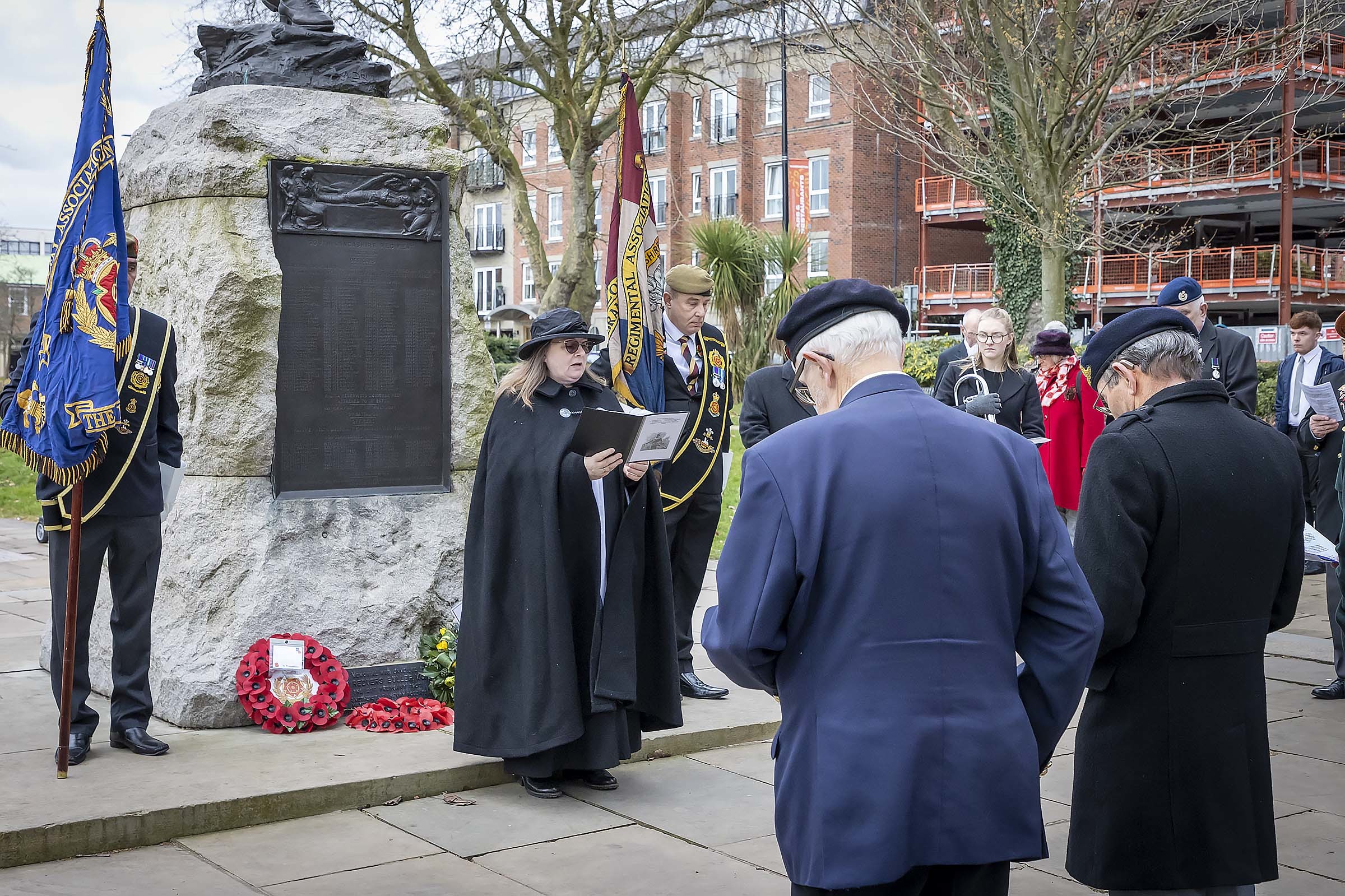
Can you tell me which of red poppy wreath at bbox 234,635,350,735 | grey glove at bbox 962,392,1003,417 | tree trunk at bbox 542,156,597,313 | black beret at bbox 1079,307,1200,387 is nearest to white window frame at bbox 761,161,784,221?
tree trunk at bbox 542,156,597,313

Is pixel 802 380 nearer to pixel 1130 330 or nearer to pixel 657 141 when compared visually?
pixel 1130 330

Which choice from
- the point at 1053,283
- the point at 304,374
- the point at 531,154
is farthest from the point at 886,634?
the point at 531,154

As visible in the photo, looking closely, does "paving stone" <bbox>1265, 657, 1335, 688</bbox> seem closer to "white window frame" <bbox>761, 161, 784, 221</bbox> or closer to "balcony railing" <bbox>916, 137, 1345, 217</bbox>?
"balcony railing" <bbox>916, 137, 1345, 217</bbox>

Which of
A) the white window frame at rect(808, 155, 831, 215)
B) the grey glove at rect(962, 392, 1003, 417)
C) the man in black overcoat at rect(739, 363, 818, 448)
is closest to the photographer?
the man in black overcoat at rect(739, 363, 818, 448)

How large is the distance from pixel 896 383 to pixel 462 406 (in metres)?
4.34

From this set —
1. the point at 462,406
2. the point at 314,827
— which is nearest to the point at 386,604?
the point at 462,406

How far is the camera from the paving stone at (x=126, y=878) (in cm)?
411

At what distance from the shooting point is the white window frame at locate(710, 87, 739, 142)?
46.3 m

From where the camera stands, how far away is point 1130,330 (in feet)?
10.7

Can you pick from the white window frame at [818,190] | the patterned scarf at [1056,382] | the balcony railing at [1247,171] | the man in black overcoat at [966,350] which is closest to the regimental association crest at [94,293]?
the man in black overcoat at [966,350]

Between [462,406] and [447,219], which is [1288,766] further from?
[447,219]

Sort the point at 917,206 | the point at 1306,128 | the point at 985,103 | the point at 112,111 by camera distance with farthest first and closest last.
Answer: the point at 917,206 < the point at 1306,128 < the point at 985,103 < the point at 112,111

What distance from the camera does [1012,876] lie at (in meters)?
4.46

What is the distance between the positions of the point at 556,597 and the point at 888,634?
295cm
